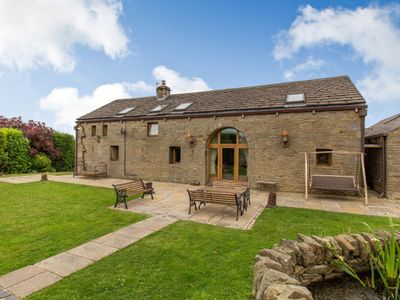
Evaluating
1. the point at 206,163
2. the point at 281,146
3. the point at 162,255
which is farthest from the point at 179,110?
the point at 162,255

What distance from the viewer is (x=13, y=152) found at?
58.5 feet

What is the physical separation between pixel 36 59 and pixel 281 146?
48.8 feet

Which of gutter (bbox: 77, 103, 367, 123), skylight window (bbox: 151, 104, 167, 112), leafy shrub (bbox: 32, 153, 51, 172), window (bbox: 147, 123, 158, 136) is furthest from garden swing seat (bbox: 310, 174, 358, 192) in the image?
leafy shrub (bbox: 32, 153, 51, 172)

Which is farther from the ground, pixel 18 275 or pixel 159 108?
pixel 159 108

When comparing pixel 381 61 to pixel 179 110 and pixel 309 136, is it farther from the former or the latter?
pixel 179 110

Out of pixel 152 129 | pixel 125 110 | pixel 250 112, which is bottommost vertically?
pixel 152 129

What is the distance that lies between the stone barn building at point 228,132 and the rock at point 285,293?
31.3 feet

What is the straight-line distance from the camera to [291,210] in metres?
7.50

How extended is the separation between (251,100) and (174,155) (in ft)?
20.2

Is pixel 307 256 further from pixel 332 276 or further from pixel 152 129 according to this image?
pixel 152 129

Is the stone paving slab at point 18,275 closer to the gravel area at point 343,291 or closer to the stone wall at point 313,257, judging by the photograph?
the stone wall at point 313,257

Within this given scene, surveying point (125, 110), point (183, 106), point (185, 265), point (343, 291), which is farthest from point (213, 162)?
point (343, 291)

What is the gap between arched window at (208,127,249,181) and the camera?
12273 mm

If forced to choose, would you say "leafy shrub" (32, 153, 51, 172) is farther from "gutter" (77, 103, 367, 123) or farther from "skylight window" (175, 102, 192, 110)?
"skylight window" (175, 102, 192, 110)
